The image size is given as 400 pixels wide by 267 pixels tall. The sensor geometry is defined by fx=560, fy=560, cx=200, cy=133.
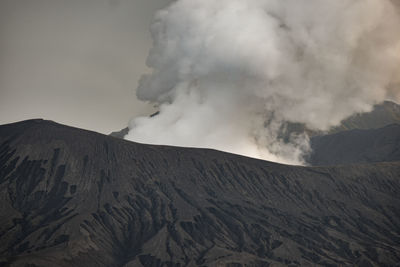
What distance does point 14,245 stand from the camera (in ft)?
597

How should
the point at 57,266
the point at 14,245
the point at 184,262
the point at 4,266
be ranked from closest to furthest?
the point at 4,266 < the point at 57,266 < the point at 14,245 < the point at 184,262

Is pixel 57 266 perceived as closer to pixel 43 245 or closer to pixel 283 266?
pixel 43 245

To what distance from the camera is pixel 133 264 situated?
609 ft

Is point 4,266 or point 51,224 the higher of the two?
point 51,224

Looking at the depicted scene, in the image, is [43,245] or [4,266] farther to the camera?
[43,245]

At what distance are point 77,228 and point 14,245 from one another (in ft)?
72.9

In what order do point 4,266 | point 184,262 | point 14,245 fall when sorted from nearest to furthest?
point 4,266 < point 14,245 < point 184,262

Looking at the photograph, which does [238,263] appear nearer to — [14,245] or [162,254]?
[162,254]

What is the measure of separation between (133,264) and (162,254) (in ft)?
45.9

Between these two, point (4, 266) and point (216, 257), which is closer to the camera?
point (4, 266)

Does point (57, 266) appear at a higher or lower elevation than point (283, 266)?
lower

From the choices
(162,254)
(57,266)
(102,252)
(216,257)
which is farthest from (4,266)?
(216,257)

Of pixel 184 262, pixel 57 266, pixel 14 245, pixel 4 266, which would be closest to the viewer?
pixel 4 266

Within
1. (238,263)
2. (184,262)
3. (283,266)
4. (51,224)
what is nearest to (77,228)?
(51,224)
